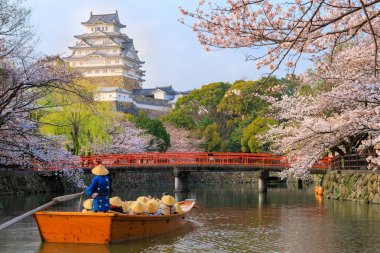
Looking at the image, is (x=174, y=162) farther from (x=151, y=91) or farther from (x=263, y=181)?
(x=151, y=91)

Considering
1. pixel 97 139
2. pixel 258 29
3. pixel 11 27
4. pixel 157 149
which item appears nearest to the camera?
pixel 258 29

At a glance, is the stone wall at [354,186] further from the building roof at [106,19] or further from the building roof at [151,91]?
the building roof at [106,19]

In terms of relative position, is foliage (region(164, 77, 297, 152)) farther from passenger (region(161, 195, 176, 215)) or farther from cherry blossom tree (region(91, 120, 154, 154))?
passenger (region(161, 195, 176, 215))

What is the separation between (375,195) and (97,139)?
18.9 m

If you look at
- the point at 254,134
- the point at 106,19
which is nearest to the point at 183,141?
the point at 254,134

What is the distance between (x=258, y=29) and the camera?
24.8ft

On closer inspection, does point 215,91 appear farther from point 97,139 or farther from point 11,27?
point 11,27

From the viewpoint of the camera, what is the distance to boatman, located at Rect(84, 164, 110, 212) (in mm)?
11500

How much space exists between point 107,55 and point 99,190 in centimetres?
6025

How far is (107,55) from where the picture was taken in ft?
230

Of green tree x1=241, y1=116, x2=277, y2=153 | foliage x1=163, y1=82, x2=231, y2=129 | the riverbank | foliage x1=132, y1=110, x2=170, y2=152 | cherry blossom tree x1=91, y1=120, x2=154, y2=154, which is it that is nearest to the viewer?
the riverbank

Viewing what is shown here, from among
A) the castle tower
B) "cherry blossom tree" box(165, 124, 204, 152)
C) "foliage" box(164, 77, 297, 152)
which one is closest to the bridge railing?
"foliage" box(164, 77, 297, 152)

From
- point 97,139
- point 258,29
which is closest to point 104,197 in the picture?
point 258,29

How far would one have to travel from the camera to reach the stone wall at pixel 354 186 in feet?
69.1
